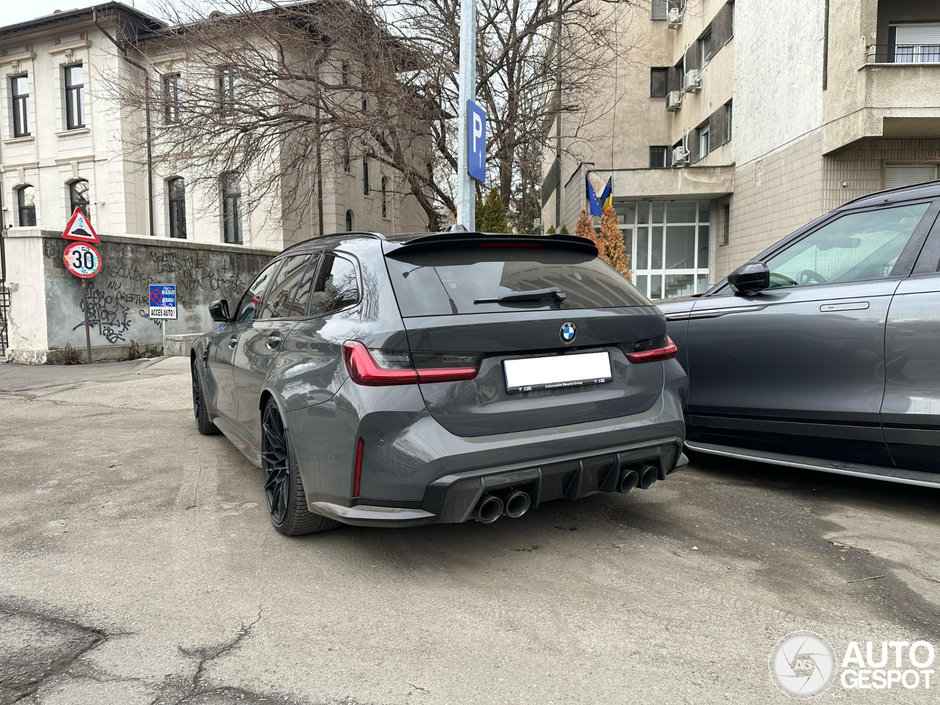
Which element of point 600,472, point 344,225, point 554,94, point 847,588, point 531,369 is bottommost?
point 847,588

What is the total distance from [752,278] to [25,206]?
30180mm

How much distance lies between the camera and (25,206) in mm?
26969

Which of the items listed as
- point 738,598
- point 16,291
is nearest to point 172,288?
point 16,291

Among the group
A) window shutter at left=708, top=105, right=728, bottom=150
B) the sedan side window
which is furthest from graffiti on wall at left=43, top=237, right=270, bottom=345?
window shutter at left=708, top=105, right=728, bottom=150

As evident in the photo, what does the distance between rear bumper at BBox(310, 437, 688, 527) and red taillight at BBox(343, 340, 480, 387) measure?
39cm

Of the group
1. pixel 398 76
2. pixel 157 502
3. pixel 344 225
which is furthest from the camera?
pixel 344 225

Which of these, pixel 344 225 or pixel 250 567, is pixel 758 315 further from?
pixel 344 225

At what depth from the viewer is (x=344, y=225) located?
89.7 ft

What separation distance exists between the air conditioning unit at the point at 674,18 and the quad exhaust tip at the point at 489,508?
2588cm

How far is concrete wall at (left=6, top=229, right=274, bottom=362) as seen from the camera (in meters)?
12.6

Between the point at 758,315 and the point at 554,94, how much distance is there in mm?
14324

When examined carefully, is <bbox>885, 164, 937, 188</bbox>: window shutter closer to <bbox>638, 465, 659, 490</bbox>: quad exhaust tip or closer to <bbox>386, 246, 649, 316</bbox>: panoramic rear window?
<bbox>386, 246, 649, 316</bbox>: panoramic rear window

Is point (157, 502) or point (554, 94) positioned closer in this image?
point (157, 502)

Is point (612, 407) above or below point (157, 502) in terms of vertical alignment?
above
